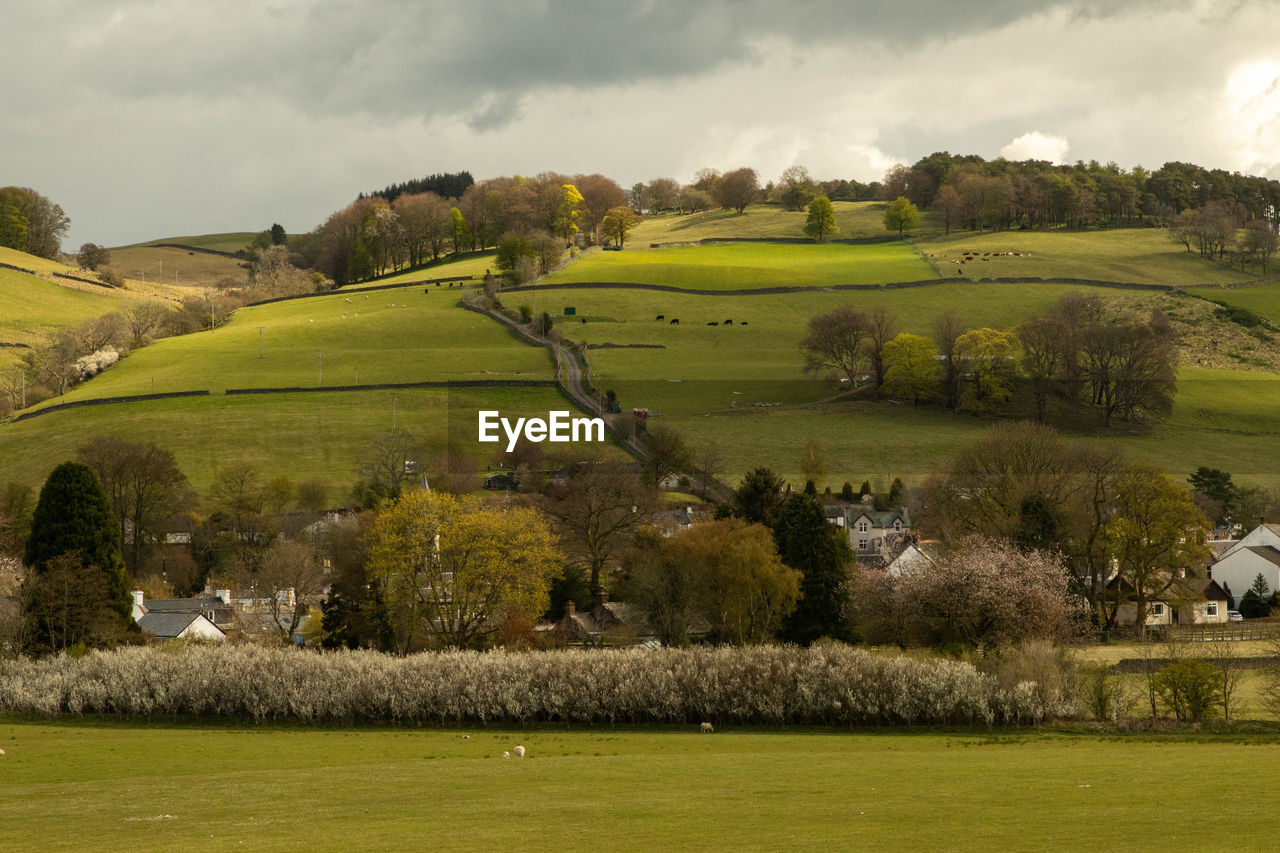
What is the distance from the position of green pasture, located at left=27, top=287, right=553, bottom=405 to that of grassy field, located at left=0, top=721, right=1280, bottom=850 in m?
86.7

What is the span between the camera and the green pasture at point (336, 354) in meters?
121

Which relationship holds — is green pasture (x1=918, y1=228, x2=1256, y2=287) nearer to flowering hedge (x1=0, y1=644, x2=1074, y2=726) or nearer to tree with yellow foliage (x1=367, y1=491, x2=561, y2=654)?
tree with yellow foliage (x1=367, y1=491, x2=561, y2=654)

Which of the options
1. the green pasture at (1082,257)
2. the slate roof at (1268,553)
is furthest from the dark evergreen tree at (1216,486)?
the green pasture at (1082,257)

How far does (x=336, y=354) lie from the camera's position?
13075cm

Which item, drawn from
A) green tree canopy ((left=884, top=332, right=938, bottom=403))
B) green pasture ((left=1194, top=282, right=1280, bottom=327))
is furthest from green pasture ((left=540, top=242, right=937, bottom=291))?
green tree canopy ((left=884, top=332, right=938, bottom=403))

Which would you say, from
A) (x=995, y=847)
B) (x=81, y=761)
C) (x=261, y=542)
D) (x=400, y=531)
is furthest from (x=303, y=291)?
(x=995, y=847)

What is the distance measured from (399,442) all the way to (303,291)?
286ft

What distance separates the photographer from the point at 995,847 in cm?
1706

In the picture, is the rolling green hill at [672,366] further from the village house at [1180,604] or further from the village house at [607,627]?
the village house at [607,627]

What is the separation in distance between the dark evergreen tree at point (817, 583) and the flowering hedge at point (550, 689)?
510 inches

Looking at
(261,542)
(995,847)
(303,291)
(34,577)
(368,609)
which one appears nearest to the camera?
(995,847)

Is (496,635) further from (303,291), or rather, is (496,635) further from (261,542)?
(303,291)

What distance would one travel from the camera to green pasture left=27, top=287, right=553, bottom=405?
121 m

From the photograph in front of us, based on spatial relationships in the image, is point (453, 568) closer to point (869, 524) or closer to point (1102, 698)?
point (1102, 698)
